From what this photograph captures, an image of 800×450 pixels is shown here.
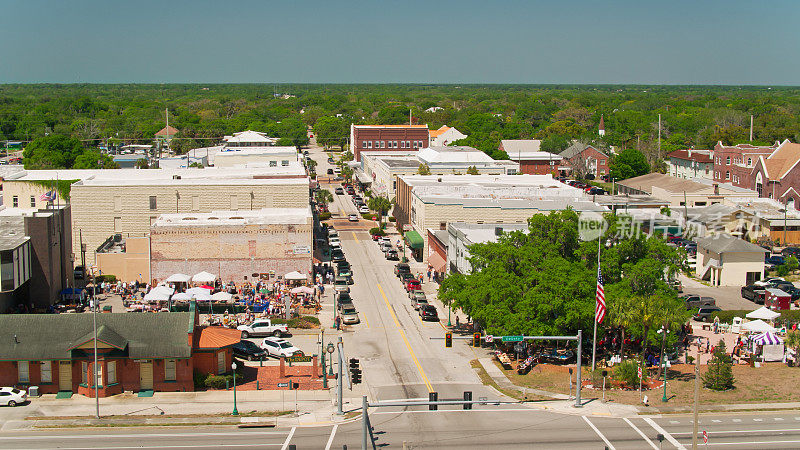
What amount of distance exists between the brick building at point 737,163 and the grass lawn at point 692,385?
229 feet

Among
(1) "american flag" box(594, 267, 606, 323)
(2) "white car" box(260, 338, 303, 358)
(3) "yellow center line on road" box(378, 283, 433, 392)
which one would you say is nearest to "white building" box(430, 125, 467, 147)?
(3) "yellow center line on road" box(378, 283, 433, 392)

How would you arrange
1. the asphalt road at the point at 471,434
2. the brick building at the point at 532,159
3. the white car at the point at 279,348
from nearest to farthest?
1. the asphalt road at the point at 471,434
2. the white car at the point at 279,348
3. the brick building at the point at 532,159

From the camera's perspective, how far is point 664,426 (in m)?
41.1

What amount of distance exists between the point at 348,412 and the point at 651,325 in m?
18.0

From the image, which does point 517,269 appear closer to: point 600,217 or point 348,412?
point 600,217

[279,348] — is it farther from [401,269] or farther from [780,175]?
[780,175]

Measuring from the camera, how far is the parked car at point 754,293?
6701cm

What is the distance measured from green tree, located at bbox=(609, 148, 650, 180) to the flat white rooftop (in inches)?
2593

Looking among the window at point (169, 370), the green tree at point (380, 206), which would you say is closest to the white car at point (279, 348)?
the window at point (169, 370)

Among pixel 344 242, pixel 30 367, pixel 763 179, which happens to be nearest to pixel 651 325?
pixel 30 367

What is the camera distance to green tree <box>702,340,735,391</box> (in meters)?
46.5

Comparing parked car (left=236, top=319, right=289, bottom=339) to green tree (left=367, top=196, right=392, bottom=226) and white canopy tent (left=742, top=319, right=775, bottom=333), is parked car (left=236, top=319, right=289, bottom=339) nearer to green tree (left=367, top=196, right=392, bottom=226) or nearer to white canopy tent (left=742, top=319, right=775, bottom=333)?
Result: white canopy tent (left=742, top=319, right=775, bottom=333)

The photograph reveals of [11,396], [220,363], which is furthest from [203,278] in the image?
[11,396]

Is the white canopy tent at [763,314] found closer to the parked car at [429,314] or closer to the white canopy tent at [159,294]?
the parked car at [429,314]
